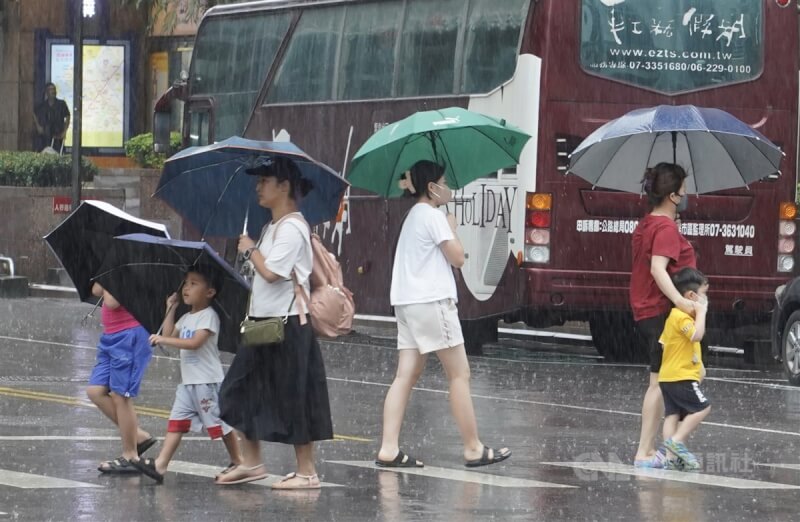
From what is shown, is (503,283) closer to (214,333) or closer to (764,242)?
(764,242)

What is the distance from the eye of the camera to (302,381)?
1018 cm

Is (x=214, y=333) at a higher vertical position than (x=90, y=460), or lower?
higher

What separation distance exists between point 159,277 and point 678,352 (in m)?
3.00

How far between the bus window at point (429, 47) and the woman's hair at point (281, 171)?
10.3m

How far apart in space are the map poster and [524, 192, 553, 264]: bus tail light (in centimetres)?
2612

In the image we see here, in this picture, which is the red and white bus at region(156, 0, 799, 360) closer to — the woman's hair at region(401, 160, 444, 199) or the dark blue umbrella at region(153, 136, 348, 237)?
the woman's hair at region(401, 160, 444, 199)

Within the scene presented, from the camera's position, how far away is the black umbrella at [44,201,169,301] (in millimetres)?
10828

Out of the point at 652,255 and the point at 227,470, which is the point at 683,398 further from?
the point at 227,470

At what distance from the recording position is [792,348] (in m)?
17.9

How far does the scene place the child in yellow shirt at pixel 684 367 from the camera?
1135 cm

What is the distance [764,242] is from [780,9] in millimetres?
2329

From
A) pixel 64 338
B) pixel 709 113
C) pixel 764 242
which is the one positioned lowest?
pixel 64 338

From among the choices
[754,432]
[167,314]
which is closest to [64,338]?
[754,432]

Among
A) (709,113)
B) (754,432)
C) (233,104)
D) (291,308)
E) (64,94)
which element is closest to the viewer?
(291,308)
